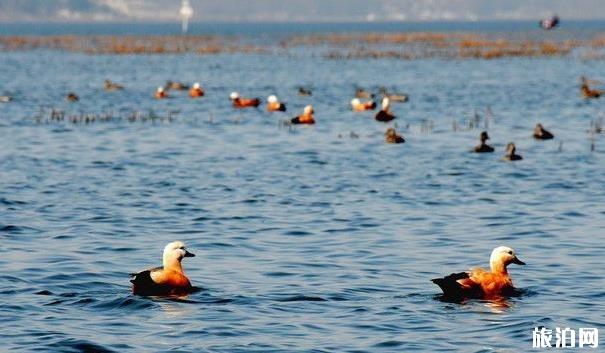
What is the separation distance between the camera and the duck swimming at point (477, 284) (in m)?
18.9

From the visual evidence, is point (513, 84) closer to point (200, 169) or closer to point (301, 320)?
point (200, 169)

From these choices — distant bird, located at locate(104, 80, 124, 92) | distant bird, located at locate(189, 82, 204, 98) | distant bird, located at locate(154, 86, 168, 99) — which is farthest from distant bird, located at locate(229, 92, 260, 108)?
distant bird, located at locate(104, 80, 124, 92)

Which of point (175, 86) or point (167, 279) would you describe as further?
point (175, 86)

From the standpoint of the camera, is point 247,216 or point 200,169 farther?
point 200,169

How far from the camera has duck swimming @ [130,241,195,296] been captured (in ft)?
62.8

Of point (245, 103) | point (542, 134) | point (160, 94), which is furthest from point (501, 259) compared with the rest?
point (160, 94)

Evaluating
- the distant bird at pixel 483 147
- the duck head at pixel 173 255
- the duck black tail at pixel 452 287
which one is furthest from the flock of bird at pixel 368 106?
the duck head at pixel 173 255

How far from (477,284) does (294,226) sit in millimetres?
7534

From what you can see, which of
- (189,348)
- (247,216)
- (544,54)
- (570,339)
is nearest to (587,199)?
(247,216)

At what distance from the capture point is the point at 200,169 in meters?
35.9

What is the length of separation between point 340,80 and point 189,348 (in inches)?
2451

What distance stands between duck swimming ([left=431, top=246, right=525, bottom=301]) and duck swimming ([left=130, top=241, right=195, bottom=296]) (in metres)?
3.74

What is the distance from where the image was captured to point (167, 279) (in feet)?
63.2

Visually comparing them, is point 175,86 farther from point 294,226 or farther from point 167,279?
point 167,279
